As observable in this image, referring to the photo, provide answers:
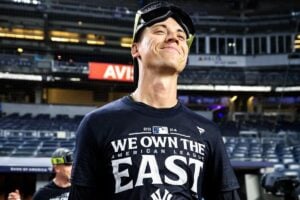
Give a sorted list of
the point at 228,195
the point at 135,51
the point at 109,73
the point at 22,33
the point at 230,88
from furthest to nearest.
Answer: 1. the point at 230,88
2. the point at 22,33
3. the point at 109,73
4. the point at 135,51
5. the point at 228,195

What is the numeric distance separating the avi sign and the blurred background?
0.06 m

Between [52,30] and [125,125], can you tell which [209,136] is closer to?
[125,125]

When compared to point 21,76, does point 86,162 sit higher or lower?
higher

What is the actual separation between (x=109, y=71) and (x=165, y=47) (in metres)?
25.2

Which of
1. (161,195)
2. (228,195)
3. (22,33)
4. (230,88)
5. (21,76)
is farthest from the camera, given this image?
(230,88)

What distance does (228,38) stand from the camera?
31.8 m

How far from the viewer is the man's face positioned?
156 centimetres

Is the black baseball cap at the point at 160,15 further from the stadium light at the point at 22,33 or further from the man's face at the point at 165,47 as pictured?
the stadium light at the point at 22,33

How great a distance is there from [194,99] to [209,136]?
29.6 m

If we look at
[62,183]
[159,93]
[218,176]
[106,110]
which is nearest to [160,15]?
[159,93]

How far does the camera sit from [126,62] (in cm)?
2916

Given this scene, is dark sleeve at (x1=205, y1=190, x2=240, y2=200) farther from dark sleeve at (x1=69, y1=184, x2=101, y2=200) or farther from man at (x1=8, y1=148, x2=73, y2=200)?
man at (x1=8, y1=148, x2=73, y2=200)

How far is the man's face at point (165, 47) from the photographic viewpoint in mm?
1558

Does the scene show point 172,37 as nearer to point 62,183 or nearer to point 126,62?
point 62,183
